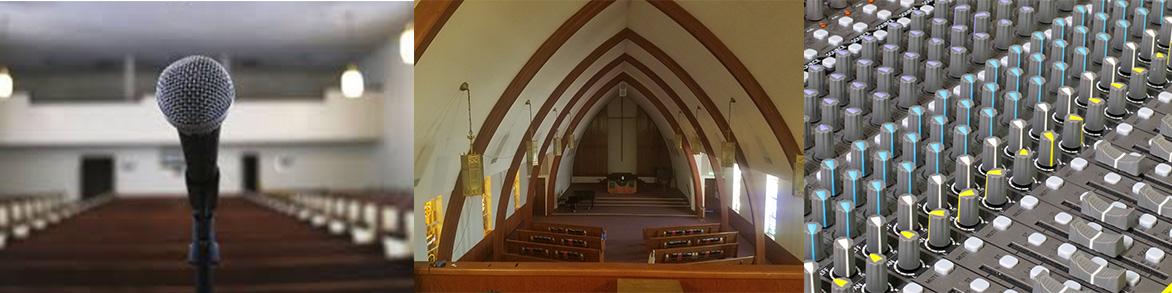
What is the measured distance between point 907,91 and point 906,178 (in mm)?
231

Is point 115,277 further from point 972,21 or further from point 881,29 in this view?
point 972,21

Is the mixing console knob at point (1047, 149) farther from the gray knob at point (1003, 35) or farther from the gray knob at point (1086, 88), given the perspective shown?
the gray knob at point (1003, 35)

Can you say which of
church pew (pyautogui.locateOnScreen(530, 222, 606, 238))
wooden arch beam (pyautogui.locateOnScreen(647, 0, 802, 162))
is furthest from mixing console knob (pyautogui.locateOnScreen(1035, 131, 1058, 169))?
church pew (pyautogui.locateOnScreen(530, 222, 606, 238))

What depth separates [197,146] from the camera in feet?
4.73

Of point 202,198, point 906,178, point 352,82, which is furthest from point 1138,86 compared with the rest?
point 202,198

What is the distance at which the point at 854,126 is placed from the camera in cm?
146

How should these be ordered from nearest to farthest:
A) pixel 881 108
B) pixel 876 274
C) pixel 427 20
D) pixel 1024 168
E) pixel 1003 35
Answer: pixel 876 274 < pixel 1024 168 < pixel 881 108 < pixel 1003 35 < pixel 427 20

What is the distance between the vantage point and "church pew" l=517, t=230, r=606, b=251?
2139 mm

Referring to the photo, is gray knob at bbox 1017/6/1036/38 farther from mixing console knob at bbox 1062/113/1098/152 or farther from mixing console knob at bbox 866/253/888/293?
mixing console knob at bbox 866/253/888/293

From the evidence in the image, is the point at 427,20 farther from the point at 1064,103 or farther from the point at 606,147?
the point at 1064,103

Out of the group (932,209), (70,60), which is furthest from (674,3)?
(70,60)

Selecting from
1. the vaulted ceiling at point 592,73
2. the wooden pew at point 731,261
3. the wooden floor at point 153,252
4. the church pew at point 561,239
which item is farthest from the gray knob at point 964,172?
the wooden floor at point 153,252

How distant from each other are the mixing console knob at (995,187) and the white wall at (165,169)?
4.83ft

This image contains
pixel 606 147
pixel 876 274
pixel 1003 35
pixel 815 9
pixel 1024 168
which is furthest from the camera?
pixel 606 147
